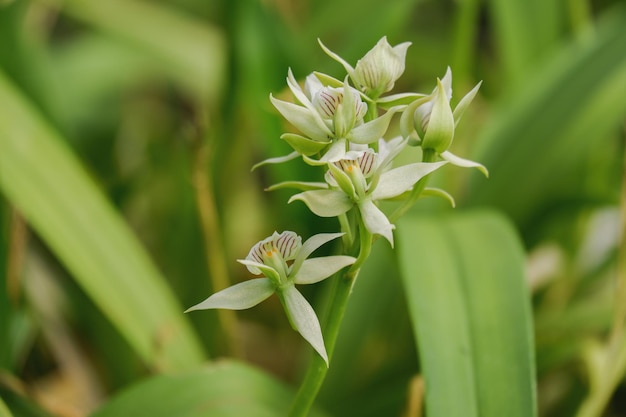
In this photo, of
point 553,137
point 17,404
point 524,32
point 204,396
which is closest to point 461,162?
point 204,396

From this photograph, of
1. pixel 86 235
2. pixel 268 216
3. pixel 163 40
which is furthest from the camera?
pixel 163 40

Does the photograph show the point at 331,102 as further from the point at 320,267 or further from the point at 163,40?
the point at 163,40

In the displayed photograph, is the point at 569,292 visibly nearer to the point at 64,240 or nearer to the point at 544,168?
the point at 544,168

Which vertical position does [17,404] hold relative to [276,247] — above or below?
below

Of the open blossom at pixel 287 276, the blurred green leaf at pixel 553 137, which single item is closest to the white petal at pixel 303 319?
the open blossom at pixel 287 276

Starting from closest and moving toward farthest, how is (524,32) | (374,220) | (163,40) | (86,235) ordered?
1. (374,220)
2. (86,235)
3. (524,32)
4. (163,40)

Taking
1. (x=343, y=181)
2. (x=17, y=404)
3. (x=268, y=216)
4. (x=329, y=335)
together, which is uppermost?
(x=343, y=181)

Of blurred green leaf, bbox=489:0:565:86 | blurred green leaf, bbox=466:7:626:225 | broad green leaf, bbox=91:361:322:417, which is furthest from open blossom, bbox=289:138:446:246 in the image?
blurred green leaf, bbox=489:0:565:86

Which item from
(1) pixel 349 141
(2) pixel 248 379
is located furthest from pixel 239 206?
(1) pixel 349 141
